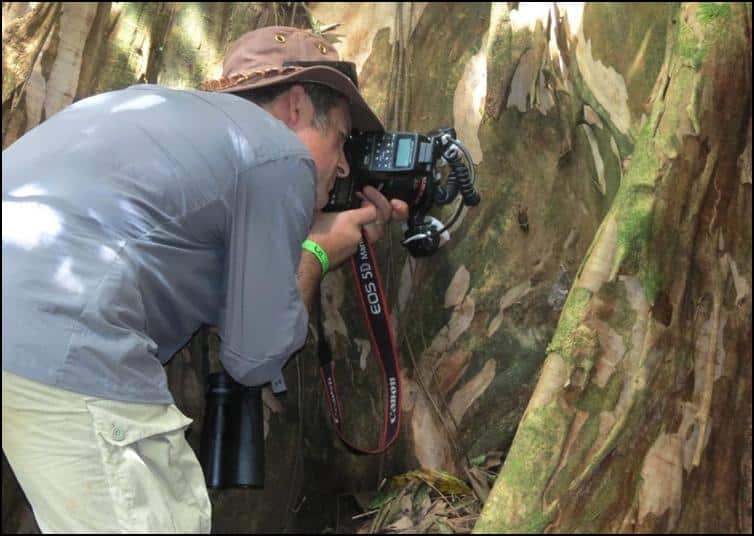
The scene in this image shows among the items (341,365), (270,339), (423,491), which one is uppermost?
(270,339)

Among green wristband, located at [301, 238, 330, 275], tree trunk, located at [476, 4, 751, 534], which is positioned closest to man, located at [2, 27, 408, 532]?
green wristband, located at [301, 238, 330, 275]

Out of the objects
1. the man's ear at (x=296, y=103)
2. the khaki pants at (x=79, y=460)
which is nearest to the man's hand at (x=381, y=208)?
the man's ear at (x=296, y=103)

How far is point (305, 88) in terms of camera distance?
106 inches

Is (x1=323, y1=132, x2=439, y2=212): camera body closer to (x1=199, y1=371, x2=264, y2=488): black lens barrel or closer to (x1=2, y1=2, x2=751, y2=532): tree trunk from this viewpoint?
(x1=2, y1=2, x2=751, y2=532): tree trunk

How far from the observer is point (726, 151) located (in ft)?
8.97

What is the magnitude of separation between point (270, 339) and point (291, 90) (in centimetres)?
73

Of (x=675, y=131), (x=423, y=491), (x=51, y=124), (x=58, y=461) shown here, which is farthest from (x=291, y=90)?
(x=423, y=491)

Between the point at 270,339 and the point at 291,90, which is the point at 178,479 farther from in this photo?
the point at 291,90

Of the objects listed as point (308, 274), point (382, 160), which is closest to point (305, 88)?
point (382, 160)

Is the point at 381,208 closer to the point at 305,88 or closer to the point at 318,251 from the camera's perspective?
the point at 318,251

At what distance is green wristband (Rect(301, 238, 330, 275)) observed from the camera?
2879 millimetres

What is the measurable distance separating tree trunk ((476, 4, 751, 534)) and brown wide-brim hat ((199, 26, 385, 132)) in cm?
78

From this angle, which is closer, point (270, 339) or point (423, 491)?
point (270, 339)

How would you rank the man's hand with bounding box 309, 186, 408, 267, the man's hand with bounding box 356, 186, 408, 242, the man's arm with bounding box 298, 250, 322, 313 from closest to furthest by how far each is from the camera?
the man's arm with bounding box 298, 250, 322, 313 < the man's hand with bounding box 309, 186, 408, 267 < the man's hand with bounding box 356, 186, 408, 242
